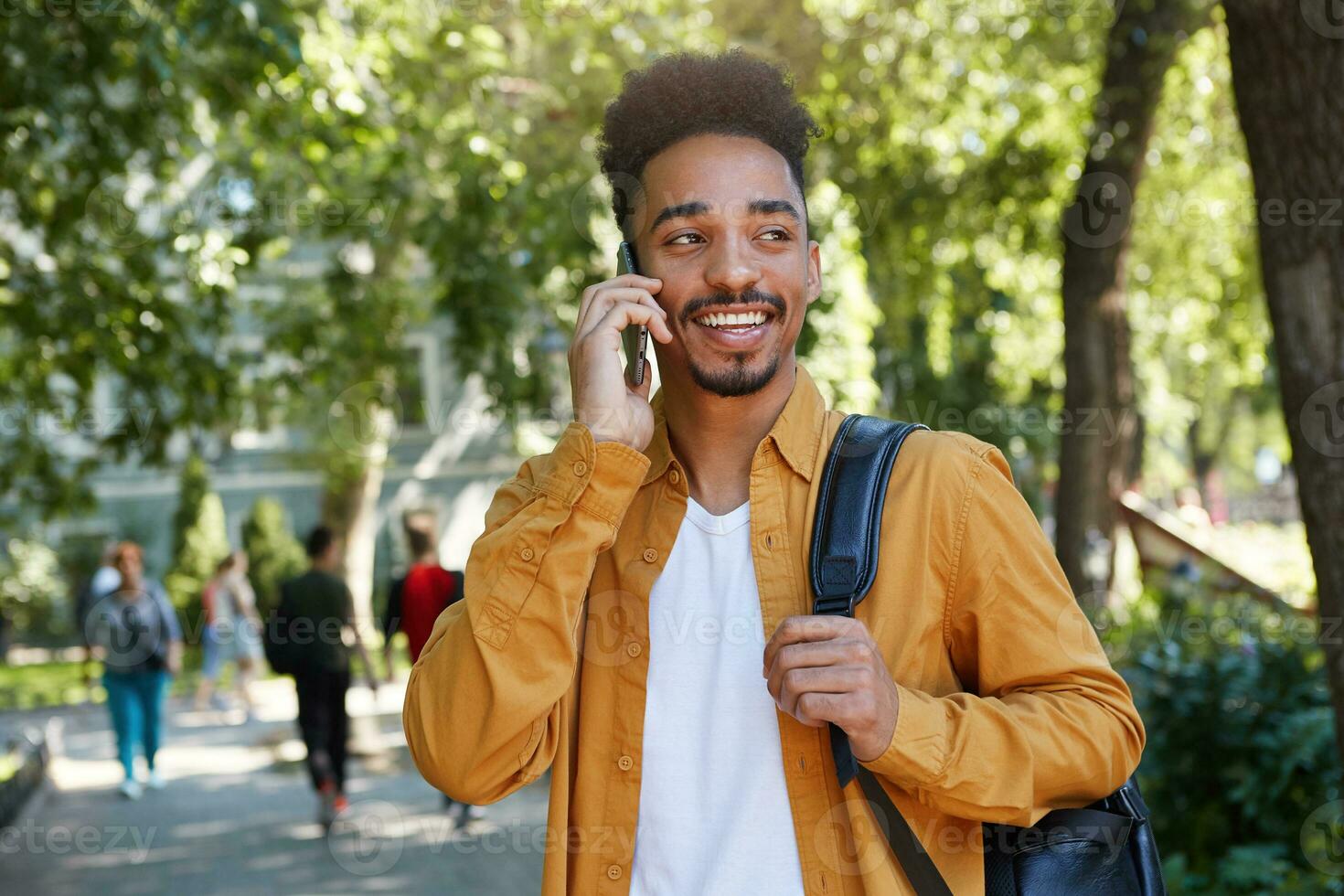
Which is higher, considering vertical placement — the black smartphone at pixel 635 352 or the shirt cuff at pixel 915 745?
the black smartphone at pixel 635 352

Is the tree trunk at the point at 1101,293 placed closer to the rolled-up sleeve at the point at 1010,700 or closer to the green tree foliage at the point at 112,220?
the green tree foliage at the point at 112,220

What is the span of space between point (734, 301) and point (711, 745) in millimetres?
747

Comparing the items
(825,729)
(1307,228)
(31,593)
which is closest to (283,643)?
(1307,228)

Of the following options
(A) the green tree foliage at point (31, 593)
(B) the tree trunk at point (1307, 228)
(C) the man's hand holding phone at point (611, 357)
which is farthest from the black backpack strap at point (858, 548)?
(A) the green tree foliage at point (31, 593)

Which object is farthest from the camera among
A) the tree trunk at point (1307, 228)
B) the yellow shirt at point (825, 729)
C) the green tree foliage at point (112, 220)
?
the green tree foliage at point (112, 220)

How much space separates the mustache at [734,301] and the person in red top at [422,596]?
22.4 feet

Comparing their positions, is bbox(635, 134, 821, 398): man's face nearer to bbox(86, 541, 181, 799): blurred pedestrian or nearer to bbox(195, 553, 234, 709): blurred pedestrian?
bbox(86, 541, 181, 799): blurred pedestrian

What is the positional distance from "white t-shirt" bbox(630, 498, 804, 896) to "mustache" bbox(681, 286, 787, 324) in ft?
1.23

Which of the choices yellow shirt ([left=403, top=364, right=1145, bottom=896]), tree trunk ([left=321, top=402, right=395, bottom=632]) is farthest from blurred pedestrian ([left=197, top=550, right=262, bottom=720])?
yellow shirt ([left=403, top=364, right=1145, bottom=896])

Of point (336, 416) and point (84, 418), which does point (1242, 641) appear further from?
point (336, 416)

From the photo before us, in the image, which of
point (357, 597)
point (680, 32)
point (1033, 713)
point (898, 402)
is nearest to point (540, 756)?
point (1033, 713)

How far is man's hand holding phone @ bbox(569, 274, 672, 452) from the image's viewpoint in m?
2.25

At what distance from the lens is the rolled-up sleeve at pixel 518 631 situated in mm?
2121

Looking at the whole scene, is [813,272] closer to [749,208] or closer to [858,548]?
[749,208]
